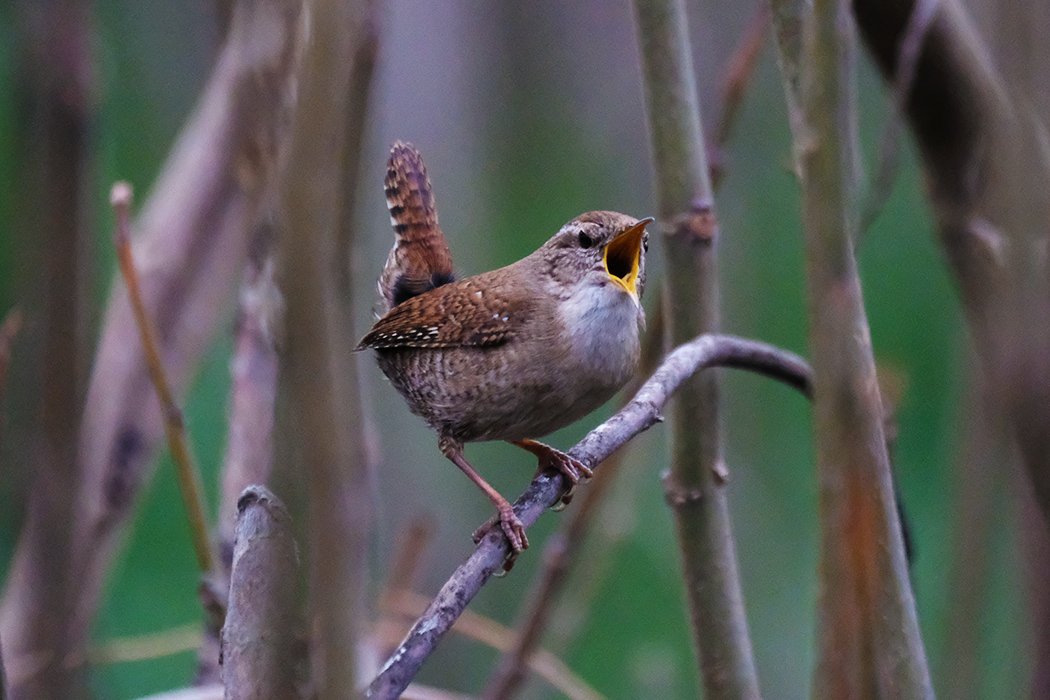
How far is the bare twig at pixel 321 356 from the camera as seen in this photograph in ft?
1.79

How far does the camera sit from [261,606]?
78cm

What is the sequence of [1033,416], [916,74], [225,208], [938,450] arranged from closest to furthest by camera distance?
[1033,416] < [916,74] < [225,208] < [938,450]

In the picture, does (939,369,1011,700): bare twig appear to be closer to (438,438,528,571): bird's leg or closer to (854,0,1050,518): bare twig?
(854,0,1050,518): bare twig

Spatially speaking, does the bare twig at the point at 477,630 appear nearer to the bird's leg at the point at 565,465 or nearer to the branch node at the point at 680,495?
the bird's leg at the point at 565,465

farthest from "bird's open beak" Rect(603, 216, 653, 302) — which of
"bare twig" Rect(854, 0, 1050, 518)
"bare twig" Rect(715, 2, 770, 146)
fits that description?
"bare twig" Rect(854, 0, 1050, 518)

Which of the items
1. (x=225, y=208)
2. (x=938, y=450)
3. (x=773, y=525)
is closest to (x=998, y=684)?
(x=938, y=450)

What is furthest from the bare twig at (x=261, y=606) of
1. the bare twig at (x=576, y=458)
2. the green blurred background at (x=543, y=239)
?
the green blurred background at (x=543, y=239)

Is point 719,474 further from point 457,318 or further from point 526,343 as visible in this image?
point 457,318

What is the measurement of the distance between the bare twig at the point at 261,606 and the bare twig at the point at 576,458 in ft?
0.41

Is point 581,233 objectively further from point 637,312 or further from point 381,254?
point 381,254

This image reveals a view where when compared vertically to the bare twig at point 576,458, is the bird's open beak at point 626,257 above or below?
above

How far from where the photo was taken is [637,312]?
5.20ft

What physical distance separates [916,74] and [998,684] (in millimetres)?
2099

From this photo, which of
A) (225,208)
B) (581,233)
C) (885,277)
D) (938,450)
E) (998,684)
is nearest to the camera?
(581,233)
